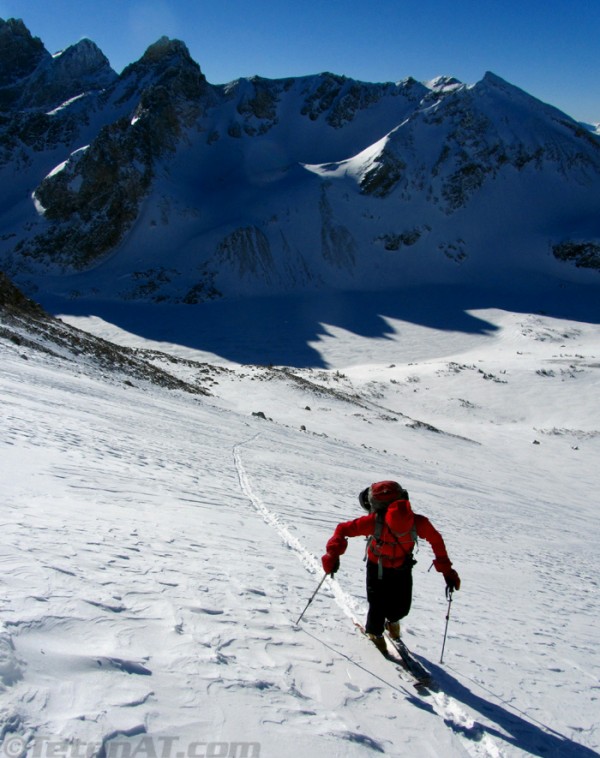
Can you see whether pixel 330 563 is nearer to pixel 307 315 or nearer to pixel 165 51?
pixel 307 315

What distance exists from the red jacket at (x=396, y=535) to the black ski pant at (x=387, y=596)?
109mm

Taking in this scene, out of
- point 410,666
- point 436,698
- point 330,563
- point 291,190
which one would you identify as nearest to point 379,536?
point 330,563

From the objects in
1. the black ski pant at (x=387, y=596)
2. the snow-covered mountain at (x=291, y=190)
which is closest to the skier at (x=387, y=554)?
the black ski pant at (x=387, y=596)

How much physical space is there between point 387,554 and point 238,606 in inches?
54.4

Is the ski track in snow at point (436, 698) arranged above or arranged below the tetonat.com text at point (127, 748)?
below

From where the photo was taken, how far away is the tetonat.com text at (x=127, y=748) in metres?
2.22

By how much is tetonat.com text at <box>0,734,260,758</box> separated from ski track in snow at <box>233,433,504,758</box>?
1679mm

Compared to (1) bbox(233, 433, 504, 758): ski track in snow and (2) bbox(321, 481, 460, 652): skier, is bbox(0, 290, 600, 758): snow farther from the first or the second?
(2) bbox(321, 481, 460, 652): skier

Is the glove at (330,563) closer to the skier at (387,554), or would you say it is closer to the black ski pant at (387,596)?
the skier at (387,554)

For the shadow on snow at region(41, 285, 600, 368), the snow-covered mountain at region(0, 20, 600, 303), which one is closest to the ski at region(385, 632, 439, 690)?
the shadow on snow at region(41, 285, 600, 368)

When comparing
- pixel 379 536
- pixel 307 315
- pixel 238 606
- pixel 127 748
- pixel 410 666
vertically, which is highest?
pixel 307 315

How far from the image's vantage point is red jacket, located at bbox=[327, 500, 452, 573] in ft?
14.3

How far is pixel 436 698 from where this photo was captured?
381 cm

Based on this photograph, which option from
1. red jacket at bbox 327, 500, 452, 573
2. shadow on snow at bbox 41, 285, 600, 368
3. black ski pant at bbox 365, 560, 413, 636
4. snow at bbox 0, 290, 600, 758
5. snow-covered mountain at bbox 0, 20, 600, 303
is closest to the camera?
snow at bbox 0, 290, 600, 758
